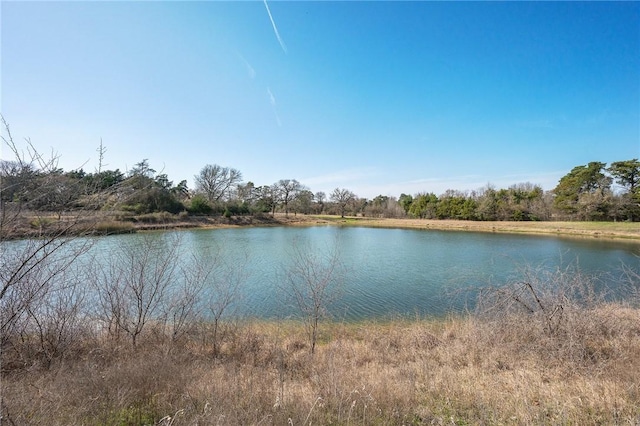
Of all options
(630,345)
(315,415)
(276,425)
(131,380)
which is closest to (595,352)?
(630,345)

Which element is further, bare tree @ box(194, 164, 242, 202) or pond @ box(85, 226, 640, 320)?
bare tree @ box(194, 164, 242, 202)

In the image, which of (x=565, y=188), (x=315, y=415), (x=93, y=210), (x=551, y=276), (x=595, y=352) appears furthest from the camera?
(x=565, y=188)

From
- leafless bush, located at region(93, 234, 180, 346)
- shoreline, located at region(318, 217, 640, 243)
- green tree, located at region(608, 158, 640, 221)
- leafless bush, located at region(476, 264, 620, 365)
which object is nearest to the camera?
leafless bush, located at region(476, 264, 620, 365)

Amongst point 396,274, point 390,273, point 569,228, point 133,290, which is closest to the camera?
point 133,290

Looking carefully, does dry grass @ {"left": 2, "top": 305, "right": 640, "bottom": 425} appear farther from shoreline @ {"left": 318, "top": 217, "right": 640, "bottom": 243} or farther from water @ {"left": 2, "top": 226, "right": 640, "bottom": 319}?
shoreline @ {"left": 318, "top": 217, "right": 640, "bottom": 243}

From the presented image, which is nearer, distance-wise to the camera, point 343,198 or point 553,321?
point 553,321

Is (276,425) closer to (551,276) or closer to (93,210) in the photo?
(93,210)

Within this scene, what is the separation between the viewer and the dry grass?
3.23 metres

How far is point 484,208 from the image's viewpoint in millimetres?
55938

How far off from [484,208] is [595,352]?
57766 mm

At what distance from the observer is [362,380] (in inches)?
184

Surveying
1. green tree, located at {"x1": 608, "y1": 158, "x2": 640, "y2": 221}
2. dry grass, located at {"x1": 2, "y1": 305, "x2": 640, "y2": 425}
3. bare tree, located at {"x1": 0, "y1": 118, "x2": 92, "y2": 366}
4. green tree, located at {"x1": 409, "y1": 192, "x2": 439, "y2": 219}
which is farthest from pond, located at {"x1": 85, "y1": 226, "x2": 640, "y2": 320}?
green tree, located at {"x1": 409, "y1": 192, "x2": 439, "y2": 219}

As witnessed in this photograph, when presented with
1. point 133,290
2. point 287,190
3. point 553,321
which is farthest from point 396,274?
point 287,190

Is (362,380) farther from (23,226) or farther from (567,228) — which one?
(567,228)
